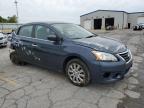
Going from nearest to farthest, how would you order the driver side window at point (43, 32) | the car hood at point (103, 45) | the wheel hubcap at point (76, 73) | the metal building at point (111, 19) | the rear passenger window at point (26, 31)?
the car hood at point (103, 45) → the wheel hubcap at point (76, 73) → the driver side window at point (43, 32) → the rear passenger window at point (26, 31) → the metal building at point (111, 19)

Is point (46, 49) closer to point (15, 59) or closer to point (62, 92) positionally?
point (62, 92)

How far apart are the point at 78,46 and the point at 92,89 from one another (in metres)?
A: 1.04

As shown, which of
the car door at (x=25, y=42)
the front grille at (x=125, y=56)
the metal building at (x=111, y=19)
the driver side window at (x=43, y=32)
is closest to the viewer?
the front grille at (x=125, y=56)

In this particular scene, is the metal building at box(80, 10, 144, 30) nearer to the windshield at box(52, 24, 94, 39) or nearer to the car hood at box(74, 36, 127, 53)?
the windshield at box(52, 24, 94, 39)

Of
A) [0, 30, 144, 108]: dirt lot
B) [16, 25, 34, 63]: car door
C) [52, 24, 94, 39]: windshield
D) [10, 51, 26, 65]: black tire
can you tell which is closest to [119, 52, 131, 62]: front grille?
[0, 30, 144, 108]: dirt lot

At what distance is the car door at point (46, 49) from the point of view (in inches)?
176

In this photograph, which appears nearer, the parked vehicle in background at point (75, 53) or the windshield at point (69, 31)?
the parked vehicle in background at point (75, 53)

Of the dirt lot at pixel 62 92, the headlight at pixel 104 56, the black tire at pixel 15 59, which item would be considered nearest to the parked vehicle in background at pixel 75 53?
the headlight at pixel 104 56

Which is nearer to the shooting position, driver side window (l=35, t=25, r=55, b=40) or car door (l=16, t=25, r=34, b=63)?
driver side window (l=35, t=25, r=55, b=40)

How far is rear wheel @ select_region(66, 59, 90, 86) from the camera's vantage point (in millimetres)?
3959

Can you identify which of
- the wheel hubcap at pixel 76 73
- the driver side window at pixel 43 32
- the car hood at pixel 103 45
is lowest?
the wheel hubcap at pixel 76 73

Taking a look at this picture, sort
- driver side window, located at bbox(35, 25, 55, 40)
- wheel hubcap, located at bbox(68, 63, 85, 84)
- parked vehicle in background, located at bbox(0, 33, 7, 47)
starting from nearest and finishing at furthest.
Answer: wheel hubcap, located at bbox(68, 63, 85, 84)
driver side window, located at bbox(35, 25, 55, 40)
parked vehicle in background, located at bbox(0, 33, 7, 47)

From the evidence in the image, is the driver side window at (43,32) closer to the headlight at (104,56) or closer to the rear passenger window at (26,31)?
the rear passenger window at (26,31)

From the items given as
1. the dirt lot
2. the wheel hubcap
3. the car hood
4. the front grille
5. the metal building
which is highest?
the metal building
